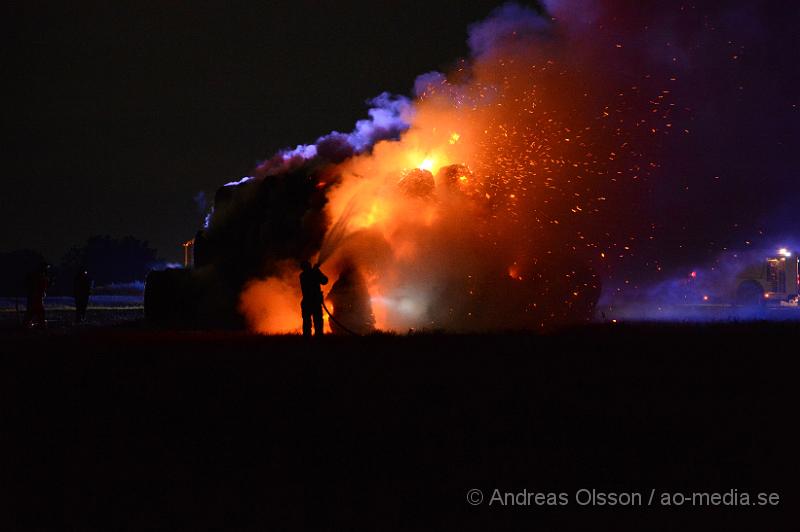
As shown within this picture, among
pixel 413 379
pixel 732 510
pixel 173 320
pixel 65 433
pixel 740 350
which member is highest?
pixel 173 320

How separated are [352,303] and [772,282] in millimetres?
27701

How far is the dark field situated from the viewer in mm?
6605

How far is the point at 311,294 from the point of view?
2030 cm

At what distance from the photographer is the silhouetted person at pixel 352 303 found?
22312 mm

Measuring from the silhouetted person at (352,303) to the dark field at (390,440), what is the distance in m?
7.77

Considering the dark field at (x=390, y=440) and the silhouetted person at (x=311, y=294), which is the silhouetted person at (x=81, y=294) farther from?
the dark field at (x=390, y=440)

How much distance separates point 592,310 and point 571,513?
68.0 ft

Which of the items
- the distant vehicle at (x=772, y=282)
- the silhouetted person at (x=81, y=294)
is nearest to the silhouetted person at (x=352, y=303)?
the silhouetted person at (x=81, y=294)

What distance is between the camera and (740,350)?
15383mm

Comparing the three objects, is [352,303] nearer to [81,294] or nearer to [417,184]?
[417,184]

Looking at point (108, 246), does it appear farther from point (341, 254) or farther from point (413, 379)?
point (413, 379)

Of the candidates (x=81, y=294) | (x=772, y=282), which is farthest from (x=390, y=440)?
(x=772, y=282)

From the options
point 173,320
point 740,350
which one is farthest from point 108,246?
point 740,350

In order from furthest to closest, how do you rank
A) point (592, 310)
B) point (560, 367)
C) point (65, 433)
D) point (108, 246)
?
1. point (108, 246)
2. point (592, 310)
3. point (560, 367)
4. point (65, 433)
